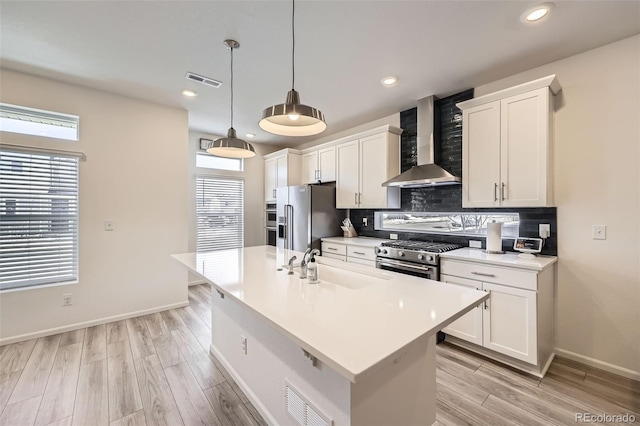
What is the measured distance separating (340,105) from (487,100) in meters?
1.67

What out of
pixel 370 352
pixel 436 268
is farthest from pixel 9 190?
pixel 436 268

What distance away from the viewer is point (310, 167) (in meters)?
4.75

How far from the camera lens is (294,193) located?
4328mm

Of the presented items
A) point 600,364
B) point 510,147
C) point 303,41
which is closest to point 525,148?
point 510,147

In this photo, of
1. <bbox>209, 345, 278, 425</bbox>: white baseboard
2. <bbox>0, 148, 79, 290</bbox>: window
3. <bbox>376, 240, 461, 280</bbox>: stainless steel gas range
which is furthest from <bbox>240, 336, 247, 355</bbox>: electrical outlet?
<bbox>0, 148, 79, 290</bbox>: window

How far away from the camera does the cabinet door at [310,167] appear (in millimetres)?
4633

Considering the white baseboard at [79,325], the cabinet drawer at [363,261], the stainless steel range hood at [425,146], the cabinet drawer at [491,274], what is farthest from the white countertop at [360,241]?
the white baseboard at [79,325]

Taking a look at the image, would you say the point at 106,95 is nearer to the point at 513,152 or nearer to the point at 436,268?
the point at 436,268

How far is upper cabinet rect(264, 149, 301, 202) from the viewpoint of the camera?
483 centimetres

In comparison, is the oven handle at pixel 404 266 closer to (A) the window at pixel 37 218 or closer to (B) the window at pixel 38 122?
(A) the window at pixel 37 218

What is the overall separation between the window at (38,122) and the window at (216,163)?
6.10ft

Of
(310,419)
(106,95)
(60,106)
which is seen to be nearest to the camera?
(310,419)

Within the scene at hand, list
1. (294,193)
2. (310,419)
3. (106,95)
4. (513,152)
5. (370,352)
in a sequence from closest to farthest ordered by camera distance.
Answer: (370,352) < (310,419) < (513,152) < (106,95) < (294,193)

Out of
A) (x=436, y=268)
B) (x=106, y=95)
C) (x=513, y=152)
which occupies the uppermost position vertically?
(x=106, y=95)
